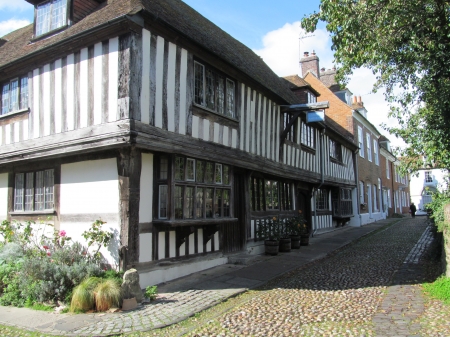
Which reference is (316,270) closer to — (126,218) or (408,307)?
(408,307)

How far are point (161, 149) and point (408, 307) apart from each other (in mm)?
5014

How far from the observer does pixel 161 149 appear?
6922 millimetres

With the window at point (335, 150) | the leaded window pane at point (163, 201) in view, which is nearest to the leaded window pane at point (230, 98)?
the leaded window pane at point (163, 201)

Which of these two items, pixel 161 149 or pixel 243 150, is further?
pixel 243 150

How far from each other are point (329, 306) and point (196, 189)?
137 inches

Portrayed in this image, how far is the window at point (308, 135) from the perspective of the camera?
14.8 m

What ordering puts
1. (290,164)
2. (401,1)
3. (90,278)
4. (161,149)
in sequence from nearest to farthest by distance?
(90,278) → (161,149) → (401,1) → (290,164)

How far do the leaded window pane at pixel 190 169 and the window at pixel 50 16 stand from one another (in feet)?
13.4

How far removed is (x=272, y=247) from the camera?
1095cm

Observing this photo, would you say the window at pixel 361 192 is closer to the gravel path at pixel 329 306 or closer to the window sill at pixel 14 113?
the gravel path at pixel 329 306

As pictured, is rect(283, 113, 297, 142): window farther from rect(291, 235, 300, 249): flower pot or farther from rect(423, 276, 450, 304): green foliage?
rect(423, 276, 450, 304): green foliage

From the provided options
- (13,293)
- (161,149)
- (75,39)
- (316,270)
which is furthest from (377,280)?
(75,39)

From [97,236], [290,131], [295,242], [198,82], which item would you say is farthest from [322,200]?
[97,236]

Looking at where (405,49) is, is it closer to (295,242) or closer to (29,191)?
(295,242)
